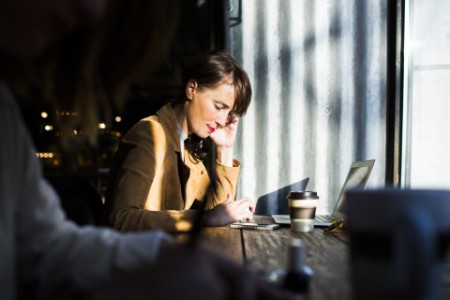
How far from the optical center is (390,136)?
2.58 m

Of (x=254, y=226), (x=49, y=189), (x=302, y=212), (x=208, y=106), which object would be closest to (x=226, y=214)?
(x=254, y=226)

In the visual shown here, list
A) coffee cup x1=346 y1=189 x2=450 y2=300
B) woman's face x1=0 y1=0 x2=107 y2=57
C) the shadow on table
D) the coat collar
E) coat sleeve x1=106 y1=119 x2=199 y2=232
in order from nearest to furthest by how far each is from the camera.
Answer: coffee cup x1=346 y1=189 x2=450 y2=300, woman's face x1=0 y1=0 x2=107 y2=57, coat sleeve x1=106 y1=119 x2=199 y2=232, the coat collar, the shadow on table

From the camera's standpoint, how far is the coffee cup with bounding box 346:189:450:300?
569 millimetres

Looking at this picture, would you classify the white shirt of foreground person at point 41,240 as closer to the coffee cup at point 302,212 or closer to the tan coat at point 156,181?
the tan coat at point 156,181

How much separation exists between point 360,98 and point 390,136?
0.89ft

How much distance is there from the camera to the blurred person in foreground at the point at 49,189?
0.71 m

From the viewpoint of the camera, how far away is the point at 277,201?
2662 millimetres

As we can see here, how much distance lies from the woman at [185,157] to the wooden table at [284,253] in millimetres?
206

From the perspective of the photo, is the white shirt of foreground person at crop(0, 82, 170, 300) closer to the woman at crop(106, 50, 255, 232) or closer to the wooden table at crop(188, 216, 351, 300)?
the wooden table at crop(188, 216, 351, 300)

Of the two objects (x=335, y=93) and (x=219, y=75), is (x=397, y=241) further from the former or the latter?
(x=335, y=93)

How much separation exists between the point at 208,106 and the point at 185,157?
0.34 m

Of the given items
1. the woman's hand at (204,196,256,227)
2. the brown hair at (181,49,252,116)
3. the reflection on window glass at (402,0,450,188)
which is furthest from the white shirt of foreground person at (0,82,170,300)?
the reflection on window glass at (402,0,450,188)

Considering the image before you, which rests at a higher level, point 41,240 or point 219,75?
point 219,75

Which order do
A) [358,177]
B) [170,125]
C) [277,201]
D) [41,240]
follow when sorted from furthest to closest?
1. [277,201]
2. [170,125]
3. [358,177]
4. [41,240]
